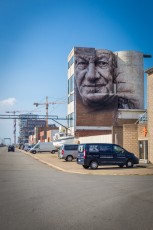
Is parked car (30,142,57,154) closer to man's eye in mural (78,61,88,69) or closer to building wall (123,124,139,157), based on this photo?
man's eye in mural (78,61,88,69)

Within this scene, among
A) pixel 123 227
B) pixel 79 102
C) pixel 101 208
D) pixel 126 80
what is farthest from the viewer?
pixel 126 80

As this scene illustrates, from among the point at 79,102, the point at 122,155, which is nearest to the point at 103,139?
the point at 122,155

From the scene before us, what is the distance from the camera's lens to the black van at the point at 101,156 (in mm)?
26203

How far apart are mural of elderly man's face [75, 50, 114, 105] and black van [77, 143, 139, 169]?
55.5 metres

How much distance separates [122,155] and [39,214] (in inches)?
745

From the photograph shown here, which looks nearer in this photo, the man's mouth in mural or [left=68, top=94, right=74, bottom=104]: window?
the man's mouth in mural

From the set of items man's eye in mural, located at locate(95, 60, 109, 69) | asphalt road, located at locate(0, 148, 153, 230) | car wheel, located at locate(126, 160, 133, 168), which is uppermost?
man's eye in mural, located at locate(95, 60, 109, 69)

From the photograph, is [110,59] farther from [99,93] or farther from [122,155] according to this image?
[122,155]

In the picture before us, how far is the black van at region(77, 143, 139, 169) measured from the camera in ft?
86.0

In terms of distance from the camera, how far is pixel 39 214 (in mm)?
8820

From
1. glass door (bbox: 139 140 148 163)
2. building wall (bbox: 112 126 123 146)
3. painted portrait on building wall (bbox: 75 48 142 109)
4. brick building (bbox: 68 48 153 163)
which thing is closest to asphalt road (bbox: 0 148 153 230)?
glass door (bbox: 139 140 148 163)

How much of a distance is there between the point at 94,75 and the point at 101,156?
2353 inches

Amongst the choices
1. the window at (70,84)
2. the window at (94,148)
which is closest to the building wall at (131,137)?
the window at (94,148)

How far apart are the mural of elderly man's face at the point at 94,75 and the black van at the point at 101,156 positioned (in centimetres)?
5548
